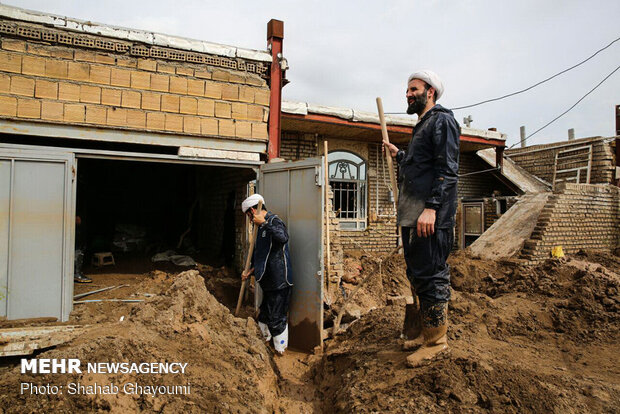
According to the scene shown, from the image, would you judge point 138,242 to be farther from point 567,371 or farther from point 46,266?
point 567,371

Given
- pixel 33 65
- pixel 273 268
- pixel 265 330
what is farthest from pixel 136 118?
pixel 265 330

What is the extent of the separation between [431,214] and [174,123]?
13.4 feet

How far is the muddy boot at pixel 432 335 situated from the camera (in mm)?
3035

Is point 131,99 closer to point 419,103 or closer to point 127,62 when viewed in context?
point 127,62

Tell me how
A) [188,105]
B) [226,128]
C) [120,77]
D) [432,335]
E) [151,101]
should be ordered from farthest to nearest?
[226,128] → [188,105] → [151,101] → [120,77] → [432,335]

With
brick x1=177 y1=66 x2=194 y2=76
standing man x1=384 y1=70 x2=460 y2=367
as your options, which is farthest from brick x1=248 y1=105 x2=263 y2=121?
standing man x1=384 y1=70 x2=460 y2=367

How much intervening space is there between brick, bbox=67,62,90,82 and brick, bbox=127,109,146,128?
653mm

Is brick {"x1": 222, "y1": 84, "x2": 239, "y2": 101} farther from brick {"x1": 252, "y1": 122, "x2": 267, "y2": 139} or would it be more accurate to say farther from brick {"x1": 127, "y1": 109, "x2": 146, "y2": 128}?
brick {"x1": 127, "y1": 109, "x2": 146, "y2": 128}

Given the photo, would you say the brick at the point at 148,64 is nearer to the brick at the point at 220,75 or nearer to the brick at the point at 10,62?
the brick at the point at 220,75

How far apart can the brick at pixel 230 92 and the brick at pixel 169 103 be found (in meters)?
0.69

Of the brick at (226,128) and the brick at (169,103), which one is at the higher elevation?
the brick at (169,103)

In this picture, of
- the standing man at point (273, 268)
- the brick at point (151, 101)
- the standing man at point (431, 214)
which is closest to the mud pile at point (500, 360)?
the standing man at point (431, 214)

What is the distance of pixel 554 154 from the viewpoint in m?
14.9

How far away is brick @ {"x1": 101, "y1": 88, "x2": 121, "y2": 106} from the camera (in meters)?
5.22
